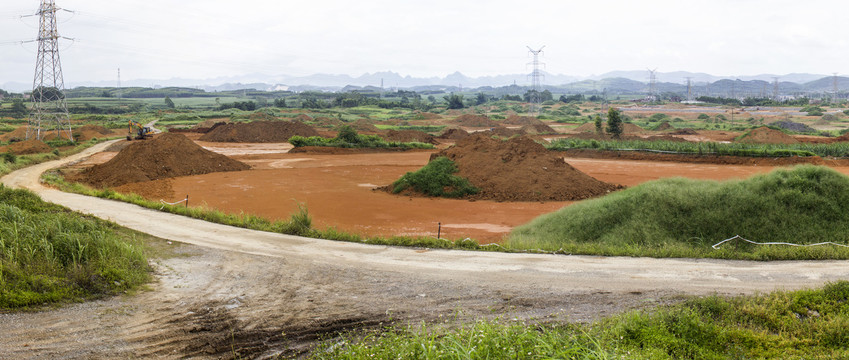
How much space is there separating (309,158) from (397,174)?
426 inches

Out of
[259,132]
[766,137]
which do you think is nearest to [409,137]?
[259,132]

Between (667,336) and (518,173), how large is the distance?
1869 cm

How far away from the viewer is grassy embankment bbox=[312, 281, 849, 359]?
5801 mm

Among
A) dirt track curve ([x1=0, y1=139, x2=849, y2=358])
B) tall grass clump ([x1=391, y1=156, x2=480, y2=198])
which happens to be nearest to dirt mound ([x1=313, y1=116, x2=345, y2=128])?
tall grass clump ([x1=391, y1=156, x2=480, y2=198])

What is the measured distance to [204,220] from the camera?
16234 mm

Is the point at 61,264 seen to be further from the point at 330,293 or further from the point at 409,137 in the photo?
the point at 409,137

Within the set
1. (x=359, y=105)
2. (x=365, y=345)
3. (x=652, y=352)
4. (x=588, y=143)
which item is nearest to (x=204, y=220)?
(x=365, y=345)

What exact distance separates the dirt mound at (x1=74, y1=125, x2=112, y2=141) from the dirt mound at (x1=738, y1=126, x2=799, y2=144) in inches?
2283

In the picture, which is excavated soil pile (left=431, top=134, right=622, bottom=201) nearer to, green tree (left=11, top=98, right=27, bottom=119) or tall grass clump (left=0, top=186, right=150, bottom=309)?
tall grass clump (left=0, top=186, right=150, bottom=309)

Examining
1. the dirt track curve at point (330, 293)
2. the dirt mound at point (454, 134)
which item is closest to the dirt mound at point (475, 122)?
the dirt mound at point (454, 134)

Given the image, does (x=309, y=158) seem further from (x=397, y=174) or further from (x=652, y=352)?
(x=652, y=352)

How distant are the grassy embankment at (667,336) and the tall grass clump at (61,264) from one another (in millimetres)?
4228

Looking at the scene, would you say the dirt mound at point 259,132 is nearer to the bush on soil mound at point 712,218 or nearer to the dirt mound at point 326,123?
the dirt mound at point 326,123

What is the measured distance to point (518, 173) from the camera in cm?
2525
